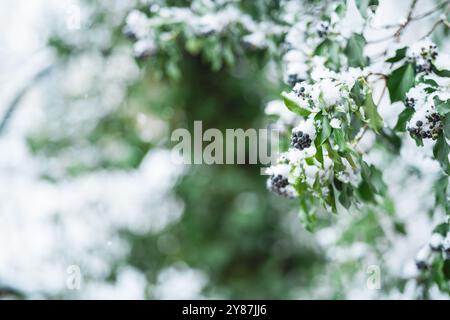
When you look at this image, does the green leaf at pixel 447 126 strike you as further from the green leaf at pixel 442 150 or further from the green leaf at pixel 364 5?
the green leaf at pixel 364 5

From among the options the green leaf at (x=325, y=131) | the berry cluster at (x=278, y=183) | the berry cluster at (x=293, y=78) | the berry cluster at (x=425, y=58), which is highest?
the berry cluster at (x=293, y=78)

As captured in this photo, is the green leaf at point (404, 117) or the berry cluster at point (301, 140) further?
the green leaf at point (404, 117)

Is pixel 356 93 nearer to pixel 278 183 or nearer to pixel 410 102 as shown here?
pixel 410 102

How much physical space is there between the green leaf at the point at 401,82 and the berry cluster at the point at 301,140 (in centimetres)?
39

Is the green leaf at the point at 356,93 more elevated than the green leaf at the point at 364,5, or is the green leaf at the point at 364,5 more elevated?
the green leaf at the point at 364,5

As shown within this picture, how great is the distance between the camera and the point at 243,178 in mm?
4629

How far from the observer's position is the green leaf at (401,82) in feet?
5.26

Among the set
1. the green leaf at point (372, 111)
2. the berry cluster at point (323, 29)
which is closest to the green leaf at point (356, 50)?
the berry cluster at point (323, 29)

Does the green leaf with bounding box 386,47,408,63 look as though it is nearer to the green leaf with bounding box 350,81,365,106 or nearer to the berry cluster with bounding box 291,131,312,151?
the green leaf with bounding box 350,81,365,106

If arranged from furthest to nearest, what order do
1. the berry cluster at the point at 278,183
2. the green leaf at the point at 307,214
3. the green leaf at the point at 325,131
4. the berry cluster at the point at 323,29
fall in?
the berry cluster at the point at 323,29 < the green leaf at the point at 307,214 < the berry cluster at the point at 278,183 < the green leaf at the point at 325,131

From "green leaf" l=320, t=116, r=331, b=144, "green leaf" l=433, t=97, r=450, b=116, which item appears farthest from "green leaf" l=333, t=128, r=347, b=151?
"green leaf" l=433, t=97, r=450, b=116

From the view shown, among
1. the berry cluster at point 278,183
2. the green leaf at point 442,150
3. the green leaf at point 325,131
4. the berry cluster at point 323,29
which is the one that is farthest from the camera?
the berry cluster at point 323,29
